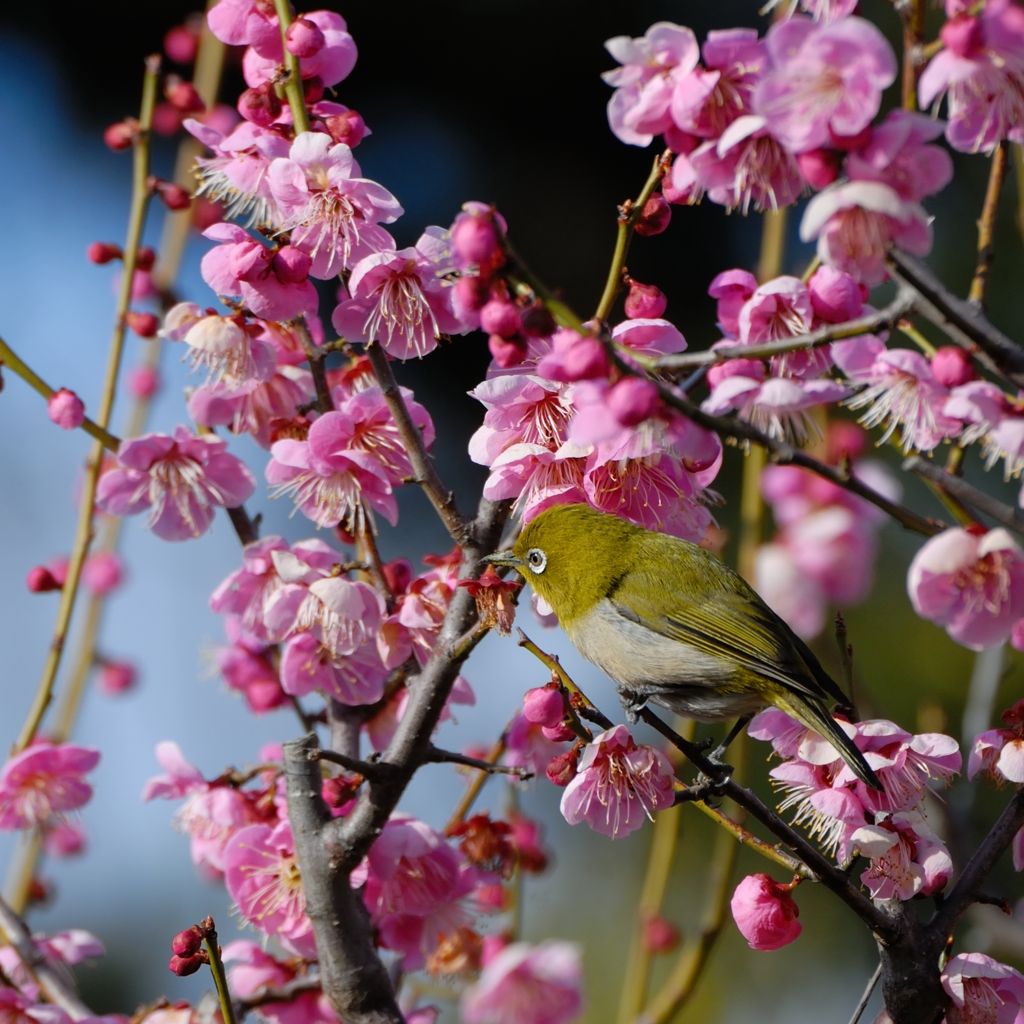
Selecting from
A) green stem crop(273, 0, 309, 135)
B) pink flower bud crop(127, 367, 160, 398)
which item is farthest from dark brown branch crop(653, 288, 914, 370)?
pink flower bud crop(127, 367, 160, 398)

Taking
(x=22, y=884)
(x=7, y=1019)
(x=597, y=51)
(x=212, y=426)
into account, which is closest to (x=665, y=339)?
(x=212, y=426)

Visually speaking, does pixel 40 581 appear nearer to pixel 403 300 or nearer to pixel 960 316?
pixel 403 300

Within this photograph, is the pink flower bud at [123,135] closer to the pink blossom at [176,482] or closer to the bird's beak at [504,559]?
the pink blossom at [176,482]

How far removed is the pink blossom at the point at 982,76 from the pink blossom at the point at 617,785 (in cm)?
77

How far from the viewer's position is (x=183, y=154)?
2.60 m

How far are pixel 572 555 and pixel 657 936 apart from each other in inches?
37.7

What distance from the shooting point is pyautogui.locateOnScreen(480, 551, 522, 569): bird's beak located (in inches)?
60.9

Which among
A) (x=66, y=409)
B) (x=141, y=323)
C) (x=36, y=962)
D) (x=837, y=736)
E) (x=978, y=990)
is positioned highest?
(x=141, y=323)

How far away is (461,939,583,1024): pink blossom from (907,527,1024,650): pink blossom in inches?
20.1

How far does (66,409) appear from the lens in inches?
69.4

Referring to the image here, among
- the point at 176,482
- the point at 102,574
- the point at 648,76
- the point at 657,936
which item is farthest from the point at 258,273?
the point at 657,936

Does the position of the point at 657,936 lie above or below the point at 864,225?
below

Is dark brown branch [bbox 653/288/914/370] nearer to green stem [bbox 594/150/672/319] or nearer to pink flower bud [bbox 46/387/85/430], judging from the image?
green stem [bbox 594/150/672/319]

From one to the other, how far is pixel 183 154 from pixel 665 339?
163 centimetres
